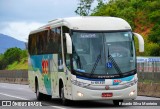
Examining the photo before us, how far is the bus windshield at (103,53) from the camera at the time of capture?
19881 mm

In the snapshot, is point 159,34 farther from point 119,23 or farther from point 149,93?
point 119,23

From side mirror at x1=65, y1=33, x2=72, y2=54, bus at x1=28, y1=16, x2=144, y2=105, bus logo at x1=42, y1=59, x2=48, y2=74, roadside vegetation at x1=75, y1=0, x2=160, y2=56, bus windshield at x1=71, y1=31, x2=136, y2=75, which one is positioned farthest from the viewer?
roadside vegetation at x1=75, y1=0, x2=160, y2=56

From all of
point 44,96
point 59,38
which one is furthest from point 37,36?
point 59,38

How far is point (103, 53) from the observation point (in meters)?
20.0

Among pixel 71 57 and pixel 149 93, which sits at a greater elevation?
pixel 71 57

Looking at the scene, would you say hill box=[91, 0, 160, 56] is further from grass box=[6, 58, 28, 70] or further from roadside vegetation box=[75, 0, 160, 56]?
grass box=[6, 58, 28, 70]

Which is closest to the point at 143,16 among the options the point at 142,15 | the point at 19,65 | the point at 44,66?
the point at 142,15

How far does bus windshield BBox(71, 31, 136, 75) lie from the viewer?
19.9m

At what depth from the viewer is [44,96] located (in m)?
27.5

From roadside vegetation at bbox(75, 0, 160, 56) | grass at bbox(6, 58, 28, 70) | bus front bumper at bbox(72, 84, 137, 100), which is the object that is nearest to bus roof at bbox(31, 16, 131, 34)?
bus front bumper at bbox(72, 84, 137, 100)

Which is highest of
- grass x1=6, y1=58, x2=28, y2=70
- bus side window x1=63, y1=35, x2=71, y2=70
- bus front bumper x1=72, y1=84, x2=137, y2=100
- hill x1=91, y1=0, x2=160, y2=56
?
hill x1=91, y1=0, x2=160, y2=56

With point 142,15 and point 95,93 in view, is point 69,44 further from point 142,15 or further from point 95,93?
point 142,15

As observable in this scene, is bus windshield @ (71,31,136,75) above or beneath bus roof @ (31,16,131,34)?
beneath

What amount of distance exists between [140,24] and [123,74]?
8008 centimetres
